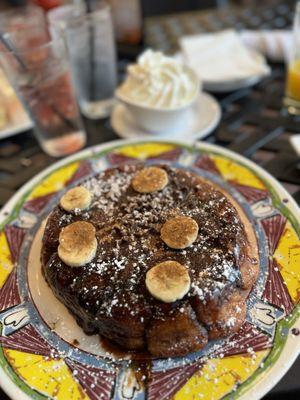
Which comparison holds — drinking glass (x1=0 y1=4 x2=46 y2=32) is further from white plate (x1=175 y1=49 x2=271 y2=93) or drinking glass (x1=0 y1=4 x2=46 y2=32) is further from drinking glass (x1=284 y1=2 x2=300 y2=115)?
drinking glass (x1=284 y1=2 x2=300 y2=115)

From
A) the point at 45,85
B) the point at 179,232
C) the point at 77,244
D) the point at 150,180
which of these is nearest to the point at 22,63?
the point at 45,85

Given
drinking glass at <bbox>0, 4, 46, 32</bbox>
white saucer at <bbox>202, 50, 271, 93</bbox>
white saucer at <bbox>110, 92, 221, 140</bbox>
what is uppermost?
drinking glass at <bbox>0, 4, 46, 32</bbox>

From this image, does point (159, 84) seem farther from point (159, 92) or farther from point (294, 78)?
point (294, 78)

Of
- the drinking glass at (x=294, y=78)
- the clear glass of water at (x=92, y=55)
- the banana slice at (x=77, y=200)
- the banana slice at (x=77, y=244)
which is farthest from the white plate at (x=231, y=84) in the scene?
the banana slice at (x=77, y=244)

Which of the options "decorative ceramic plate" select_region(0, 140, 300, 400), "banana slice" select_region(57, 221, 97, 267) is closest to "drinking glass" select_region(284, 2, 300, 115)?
"decorative ceramic plate" select_region(0, 140, 300, 400)

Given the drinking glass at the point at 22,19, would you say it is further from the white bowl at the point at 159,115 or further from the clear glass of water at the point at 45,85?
the white bowl at the point at 159,115

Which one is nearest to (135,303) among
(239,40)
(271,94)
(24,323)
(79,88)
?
(24,323)
